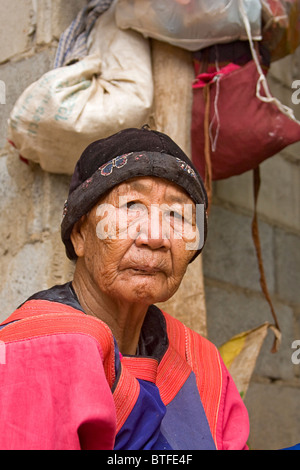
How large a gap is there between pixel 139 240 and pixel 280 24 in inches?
49.1

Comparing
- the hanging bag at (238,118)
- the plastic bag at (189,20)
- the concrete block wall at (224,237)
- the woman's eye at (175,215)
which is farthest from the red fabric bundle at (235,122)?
the woman's eye at (175,215)

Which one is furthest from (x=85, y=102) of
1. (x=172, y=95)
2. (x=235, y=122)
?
(x=235, y=122)

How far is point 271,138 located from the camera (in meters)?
2.50

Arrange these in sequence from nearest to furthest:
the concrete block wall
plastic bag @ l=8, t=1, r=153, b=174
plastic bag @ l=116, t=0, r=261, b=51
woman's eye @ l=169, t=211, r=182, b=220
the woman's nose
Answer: the woman's nose → woman's eye @ l=169, t=211, r=182, b=220 → plastic bag @ l=8, t=1, r=153, b=174 → plastic bag @ l=116, t=0, r=261, b=51 → the concrete block wall

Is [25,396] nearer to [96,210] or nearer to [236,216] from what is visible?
[96,210]

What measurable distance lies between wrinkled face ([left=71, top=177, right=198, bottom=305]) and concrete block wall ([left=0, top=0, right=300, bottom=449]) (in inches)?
27.6

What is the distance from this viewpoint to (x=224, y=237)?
344 cm

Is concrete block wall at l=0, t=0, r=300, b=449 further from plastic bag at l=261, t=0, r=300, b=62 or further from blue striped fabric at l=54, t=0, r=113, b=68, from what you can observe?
plastic bag at l=261, t=0, r=300, b=62

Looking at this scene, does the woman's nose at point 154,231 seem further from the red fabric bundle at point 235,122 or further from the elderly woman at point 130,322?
the red fabric bundle at point 235,122

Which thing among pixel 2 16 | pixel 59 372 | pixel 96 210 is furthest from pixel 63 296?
pixel 2 16

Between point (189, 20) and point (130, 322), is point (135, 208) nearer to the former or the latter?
point (130, 322)

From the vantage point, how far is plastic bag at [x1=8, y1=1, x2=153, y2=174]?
2.33 metres

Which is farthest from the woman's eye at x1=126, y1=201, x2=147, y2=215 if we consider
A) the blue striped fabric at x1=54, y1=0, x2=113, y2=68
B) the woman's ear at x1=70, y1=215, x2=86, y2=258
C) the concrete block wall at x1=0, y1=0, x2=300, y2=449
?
the blue striped fabric at x1=54, y1=0, x2=113, y2=68

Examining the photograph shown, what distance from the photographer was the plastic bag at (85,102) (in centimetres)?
233
